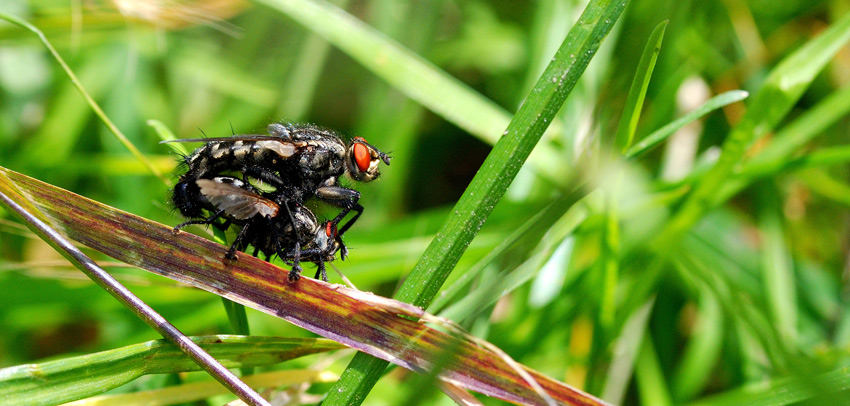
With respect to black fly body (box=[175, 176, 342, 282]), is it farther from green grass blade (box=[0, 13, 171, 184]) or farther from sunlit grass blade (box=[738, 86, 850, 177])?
sunlit grass blade (box=[738, 86, 850, 177])

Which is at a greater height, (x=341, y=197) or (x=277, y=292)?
(x=341, y=197)

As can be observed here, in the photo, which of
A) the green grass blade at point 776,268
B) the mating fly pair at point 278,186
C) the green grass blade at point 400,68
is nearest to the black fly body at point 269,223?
the mating fly pair at point 278,186

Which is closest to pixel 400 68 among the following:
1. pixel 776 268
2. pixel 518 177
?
pixel 518 177

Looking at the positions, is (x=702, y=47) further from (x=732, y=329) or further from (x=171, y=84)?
(x=171, y=84)

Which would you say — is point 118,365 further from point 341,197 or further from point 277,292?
point 341,197

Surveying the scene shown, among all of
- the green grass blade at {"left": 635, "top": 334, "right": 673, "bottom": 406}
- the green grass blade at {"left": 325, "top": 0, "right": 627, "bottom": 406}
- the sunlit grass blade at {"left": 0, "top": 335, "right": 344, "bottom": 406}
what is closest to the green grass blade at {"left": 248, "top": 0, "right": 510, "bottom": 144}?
the green grass blade at {"left": 635, "top": 334, "right": 673, "bottom": 406}

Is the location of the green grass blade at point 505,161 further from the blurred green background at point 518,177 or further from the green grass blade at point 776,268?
the green grass blade at point 776,268

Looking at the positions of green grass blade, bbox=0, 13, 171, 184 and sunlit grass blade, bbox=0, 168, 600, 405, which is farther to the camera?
green grass blade, bbox=0, 13, 171, 184
